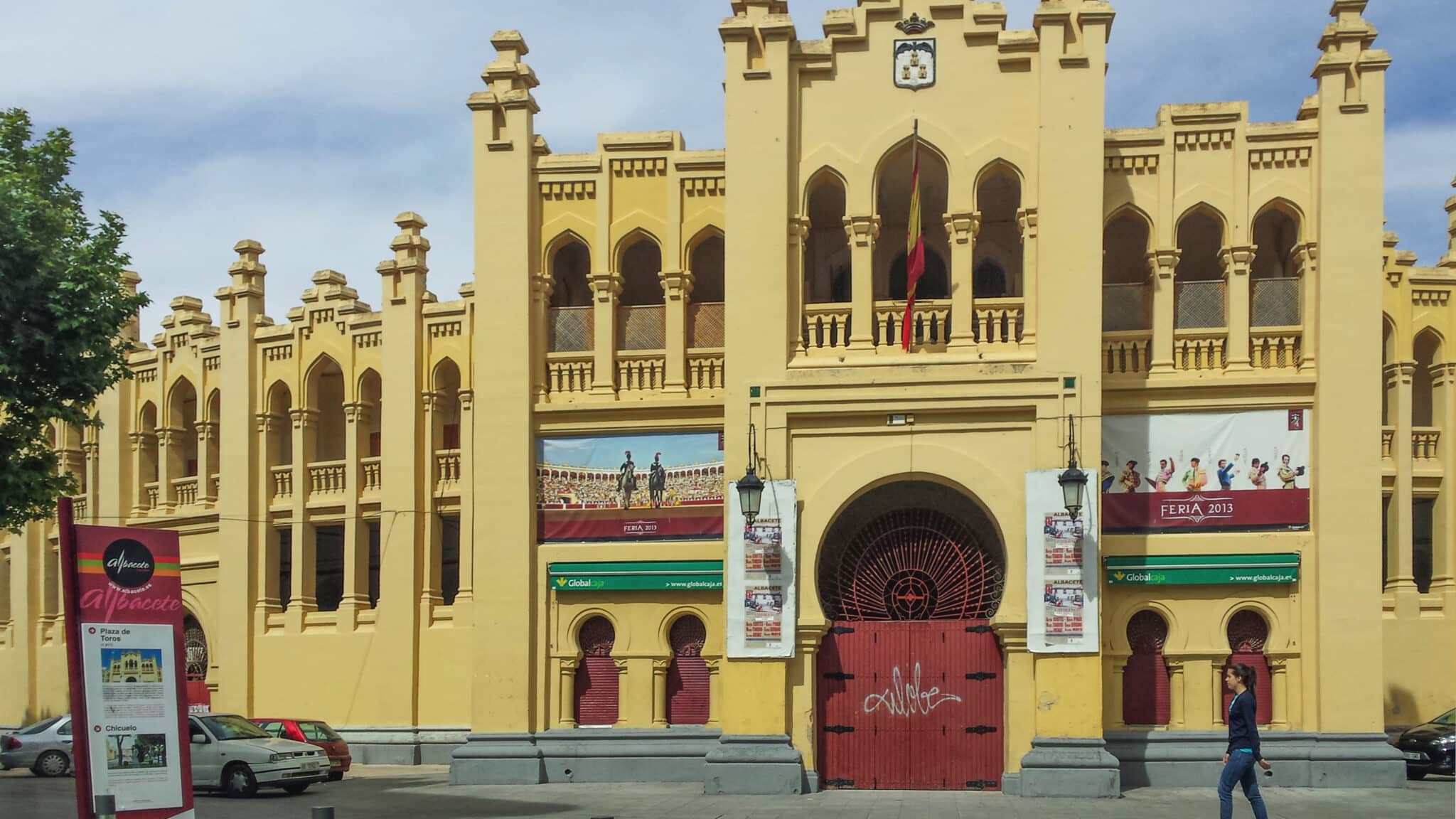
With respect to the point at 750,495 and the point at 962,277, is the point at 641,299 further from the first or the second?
the point at 962,277

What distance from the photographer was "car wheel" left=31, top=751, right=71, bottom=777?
94.5 ft

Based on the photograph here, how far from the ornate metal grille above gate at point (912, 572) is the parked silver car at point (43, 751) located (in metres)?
15.4

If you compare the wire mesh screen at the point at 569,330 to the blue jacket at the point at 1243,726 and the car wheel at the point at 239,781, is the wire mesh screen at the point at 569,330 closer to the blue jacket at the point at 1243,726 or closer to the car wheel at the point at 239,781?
the car wheel at the point at 239,781

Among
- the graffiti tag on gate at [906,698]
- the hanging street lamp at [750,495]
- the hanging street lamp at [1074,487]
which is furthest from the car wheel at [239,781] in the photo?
the hanging street lamp at [1074,487]

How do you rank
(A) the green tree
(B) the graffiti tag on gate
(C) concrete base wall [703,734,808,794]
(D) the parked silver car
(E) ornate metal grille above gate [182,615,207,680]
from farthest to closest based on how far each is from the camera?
1. (E) ornate metal grille above gate [182,615,207,680]
2. (D) the parked silver car
3. (B) the graffiti tag on gate
4. (C) concrete base wall [703,734,808,794]
5. (A) the green tree

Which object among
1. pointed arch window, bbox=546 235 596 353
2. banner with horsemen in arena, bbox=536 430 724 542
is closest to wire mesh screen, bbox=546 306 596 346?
pointed arch window, bbox=546 235 596 353

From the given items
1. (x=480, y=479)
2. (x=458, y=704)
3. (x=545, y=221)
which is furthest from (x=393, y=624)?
(x=545, y=221)

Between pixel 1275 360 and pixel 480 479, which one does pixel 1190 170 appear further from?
pixel 480 479

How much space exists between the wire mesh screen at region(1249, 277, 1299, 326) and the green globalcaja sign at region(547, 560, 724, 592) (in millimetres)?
8429

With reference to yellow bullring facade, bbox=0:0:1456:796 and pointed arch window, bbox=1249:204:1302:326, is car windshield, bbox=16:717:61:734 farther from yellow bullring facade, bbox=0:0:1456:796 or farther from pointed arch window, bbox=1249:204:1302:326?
pointed arch window, bbox=1249:204:1302:326

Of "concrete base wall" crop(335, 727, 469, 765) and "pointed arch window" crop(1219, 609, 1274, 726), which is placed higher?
"pointed arch window" crop(1219, 609, 1274, 726)

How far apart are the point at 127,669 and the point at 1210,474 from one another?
14641 millimetres

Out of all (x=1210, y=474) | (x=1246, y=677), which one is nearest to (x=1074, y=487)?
(x=1210, y=474)

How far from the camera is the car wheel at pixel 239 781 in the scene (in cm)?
2366
